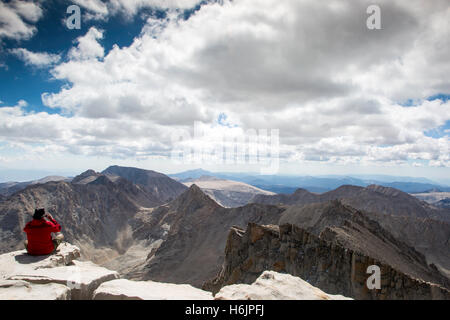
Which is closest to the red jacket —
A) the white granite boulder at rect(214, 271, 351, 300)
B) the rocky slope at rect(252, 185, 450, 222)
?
the white granite boulder at rect(214, 271, 351, 300)

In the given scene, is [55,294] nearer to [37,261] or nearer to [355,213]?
[37,261]

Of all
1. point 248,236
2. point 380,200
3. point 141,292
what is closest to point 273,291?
point 141,292

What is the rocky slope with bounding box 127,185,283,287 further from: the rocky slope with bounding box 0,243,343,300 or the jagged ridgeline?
the rocky slope with bounding box 0,243,343,300

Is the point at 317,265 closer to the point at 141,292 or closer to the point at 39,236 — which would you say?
the point at 141,292

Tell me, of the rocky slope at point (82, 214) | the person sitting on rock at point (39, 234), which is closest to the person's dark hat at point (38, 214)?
the person sitting on rock at point (39, 234)

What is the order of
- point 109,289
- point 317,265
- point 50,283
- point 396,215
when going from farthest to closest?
point 396,215, point 317,265, point 50,283, point 109,289

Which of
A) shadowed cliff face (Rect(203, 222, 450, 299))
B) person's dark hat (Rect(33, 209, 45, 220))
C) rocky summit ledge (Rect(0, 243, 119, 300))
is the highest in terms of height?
person's dark hat (Rect(33, 209, 45, 220))

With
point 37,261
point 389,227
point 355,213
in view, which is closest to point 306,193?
point 389,227
